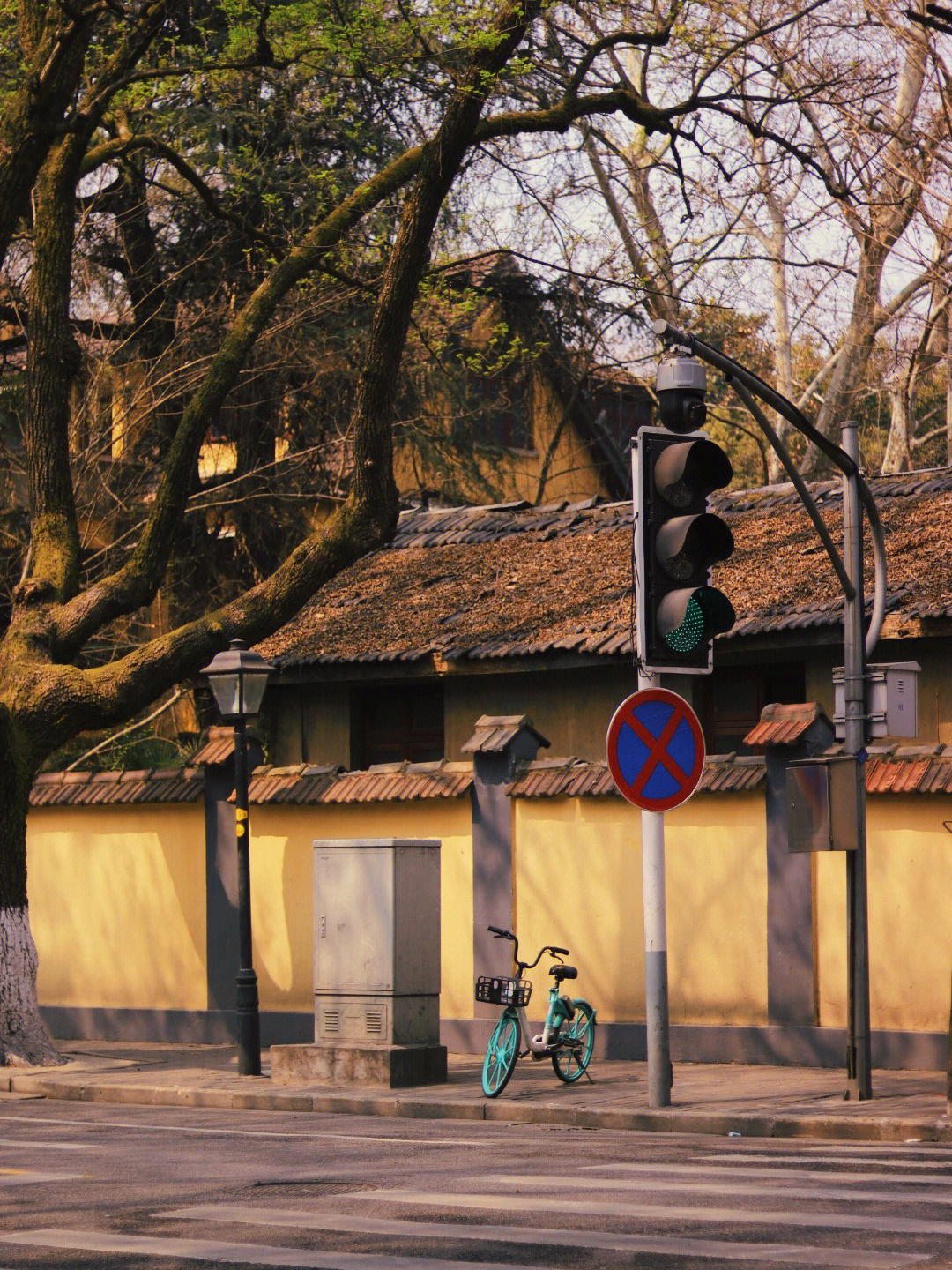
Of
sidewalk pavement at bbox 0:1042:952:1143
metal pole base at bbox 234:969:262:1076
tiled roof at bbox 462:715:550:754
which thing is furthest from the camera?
tiled roof at bbox 462:715:550:754

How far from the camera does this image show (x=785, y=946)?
15.6 m

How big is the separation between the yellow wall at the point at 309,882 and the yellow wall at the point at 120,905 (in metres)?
0.79

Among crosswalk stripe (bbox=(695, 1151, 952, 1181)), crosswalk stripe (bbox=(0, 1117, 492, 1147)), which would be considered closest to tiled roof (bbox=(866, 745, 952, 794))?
crosswalk stripe (bbox=(695, 1151, 952, 1181))

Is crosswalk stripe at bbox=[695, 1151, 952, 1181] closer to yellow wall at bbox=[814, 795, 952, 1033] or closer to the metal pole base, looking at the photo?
yellow wall at bbox=[814, 795, 952, 1033]

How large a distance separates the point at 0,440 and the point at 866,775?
15.9 m

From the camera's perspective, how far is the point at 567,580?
21.2 metres

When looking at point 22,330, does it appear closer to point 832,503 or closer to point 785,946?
point 832,503

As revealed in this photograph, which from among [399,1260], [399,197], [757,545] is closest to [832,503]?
[757,545]

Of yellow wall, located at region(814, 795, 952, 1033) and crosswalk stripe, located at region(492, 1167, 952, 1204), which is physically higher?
yellow wall, located at region(814, 795, 952, 1033)

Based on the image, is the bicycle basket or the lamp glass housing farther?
the lamp glass housing

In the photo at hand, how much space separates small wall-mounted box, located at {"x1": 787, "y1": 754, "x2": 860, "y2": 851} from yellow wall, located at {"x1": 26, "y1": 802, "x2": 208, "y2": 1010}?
8.26 metres

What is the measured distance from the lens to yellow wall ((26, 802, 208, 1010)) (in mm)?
19953

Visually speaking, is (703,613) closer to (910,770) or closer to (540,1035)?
(910,770)

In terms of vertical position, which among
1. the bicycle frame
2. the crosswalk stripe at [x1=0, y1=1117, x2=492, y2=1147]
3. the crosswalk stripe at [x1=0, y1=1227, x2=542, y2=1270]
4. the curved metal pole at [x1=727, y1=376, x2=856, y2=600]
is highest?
the curved metal pole at [x1=727, y1=376, x2=856, y2=600]
